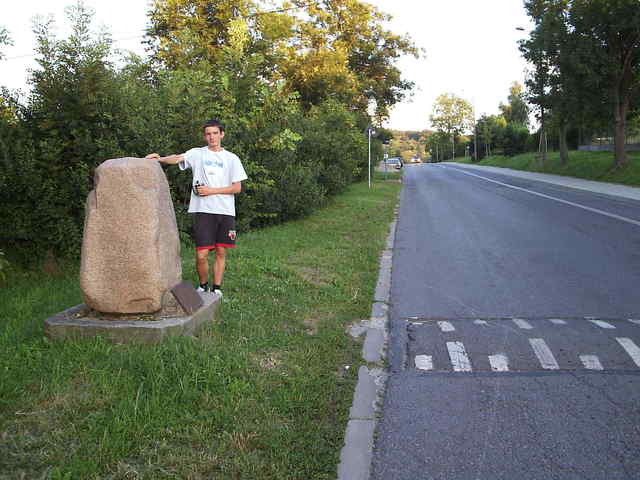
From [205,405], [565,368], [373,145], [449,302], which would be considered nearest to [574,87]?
[373,145]

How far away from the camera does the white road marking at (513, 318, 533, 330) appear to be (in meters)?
5.48

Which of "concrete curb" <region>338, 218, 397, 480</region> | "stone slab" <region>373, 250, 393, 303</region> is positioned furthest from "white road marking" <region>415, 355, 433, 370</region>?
"stone slab" <region>373, 250, 393, 303</region>

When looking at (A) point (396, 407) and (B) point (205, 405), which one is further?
(A) point (396, 407)

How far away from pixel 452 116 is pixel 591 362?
11306cm

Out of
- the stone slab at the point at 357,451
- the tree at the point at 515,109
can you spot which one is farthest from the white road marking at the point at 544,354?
the tree at the point at 515,109

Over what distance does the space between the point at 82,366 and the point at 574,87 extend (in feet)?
96.6

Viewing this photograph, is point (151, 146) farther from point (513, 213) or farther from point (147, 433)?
point (513, 213)

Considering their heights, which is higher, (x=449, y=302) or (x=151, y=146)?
(x=151, y=146)

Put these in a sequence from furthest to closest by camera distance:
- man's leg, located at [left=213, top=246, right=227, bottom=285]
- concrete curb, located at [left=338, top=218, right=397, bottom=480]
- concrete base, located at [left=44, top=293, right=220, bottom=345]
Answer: man's leg, located at [left=213, top=246, right=227, bottom=285]
concrete base, located at [left=44, top=293, right=220, bottom=345]
concrete curb, located at [left=338, top=218, right=397, bottom=480]

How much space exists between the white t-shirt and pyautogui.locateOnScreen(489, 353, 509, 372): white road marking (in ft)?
9.24

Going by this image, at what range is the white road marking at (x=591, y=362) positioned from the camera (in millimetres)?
4426

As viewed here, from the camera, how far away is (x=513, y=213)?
50.3 feet

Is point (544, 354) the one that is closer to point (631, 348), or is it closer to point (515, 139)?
point (631, 348)

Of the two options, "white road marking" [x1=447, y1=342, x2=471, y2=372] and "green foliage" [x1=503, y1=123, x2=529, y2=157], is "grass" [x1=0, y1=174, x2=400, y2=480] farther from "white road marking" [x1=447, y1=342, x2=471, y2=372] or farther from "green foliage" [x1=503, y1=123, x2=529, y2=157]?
"green foliage" [x1=503, y1=123, x2=529, y2=157]
